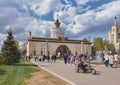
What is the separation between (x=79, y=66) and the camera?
23.5 m

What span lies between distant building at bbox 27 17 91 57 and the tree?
239ft

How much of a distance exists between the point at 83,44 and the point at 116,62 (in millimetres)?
88389

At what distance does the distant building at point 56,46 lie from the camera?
369 feet

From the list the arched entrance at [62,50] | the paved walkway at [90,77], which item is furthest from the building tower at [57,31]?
the paved walkway at [90,77]

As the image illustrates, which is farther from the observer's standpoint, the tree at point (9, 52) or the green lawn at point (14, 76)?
the tree at point (9, 52)

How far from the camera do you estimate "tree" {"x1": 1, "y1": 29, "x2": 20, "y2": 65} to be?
36638 mm

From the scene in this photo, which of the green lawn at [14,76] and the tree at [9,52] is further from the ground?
the tree at [9,52]

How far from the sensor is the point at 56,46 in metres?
117

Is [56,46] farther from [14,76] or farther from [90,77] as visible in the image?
[14,76]

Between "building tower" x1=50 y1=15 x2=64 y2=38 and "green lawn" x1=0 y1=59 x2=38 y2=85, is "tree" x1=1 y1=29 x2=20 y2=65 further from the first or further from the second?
"building tower" x1=50 y1=15 x2=64 y2=38

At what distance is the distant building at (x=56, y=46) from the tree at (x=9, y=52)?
239 feet

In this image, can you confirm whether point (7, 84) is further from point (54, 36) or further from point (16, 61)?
point (54, 36)

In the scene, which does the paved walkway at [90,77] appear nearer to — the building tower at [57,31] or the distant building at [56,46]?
the distant building at [56,46]

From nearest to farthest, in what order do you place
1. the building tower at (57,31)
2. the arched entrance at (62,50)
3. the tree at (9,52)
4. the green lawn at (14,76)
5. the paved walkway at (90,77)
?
the green lawn at (14,76) → the paved walkway at (90,77) → the tree at (9,52) → the arched entrance at (62,50) → the building tower at (57,31)
